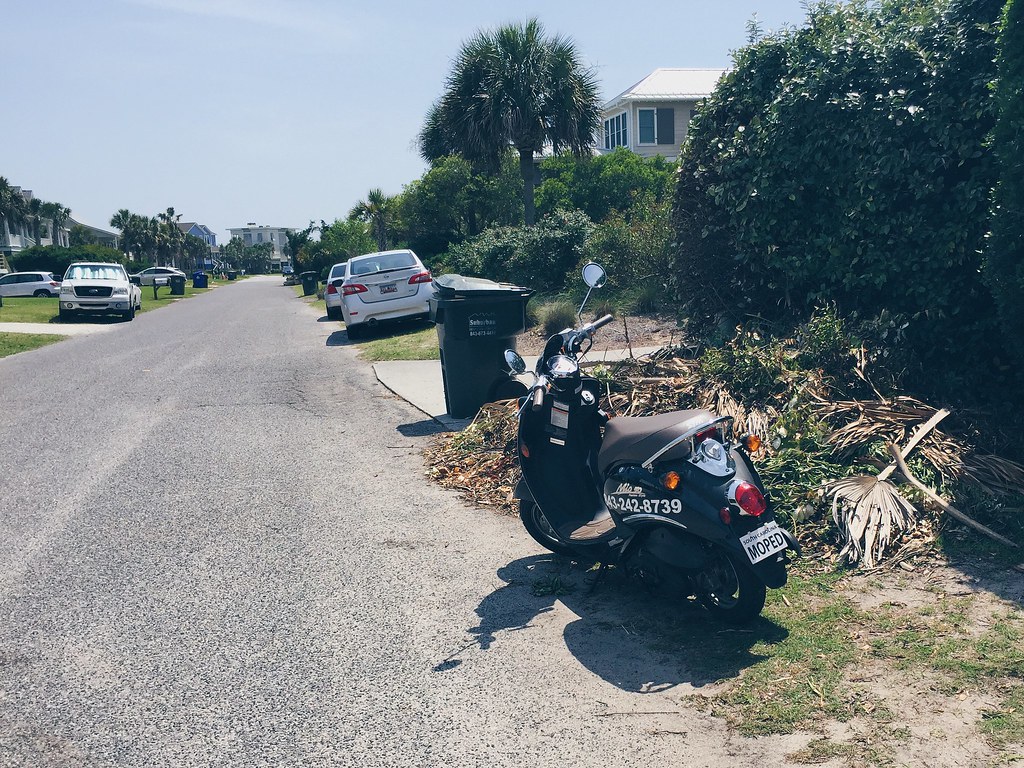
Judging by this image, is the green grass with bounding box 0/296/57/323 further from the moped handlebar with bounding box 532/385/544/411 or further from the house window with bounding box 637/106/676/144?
the house window with bounding box 637/106/676/144

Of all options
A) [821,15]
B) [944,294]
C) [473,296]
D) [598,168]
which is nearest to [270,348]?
[473,296]

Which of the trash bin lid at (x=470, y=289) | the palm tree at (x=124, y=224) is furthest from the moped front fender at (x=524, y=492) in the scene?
the palm tree at (x=124, y=224)

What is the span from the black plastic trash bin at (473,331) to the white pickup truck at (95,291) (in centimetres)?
1920

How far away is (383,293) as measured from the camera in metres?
18.0

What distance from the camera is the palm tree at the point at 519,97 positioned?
27.4 metres

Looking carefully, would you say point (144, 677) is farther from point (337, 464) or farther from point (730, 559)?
point (337, 464)

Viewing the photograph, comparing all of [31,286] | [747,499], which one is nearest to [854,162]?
[747,499]

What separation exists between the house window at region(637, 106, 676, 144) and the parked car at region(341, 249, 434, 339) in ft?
100

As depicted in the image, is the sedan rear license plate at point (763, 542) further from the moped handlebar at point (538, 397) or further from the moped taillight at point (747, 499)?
the moped handlebar at point (538, 397)

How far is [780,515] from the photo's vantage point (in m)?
5.45

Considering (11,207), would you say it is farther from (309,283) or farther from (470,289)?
(470,289)

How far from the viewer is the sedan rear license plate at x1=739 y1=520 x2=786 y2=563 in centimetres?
407

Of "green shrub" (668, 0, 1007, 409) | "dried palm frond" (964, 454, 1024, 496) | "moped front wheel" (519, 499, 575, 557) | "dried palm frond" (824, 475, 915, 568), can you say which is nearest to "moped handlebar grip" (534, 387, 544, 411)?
"moped front wheel" (519, 499, 575, 557)

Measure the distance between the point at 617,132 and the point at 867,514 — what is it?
150 ft
